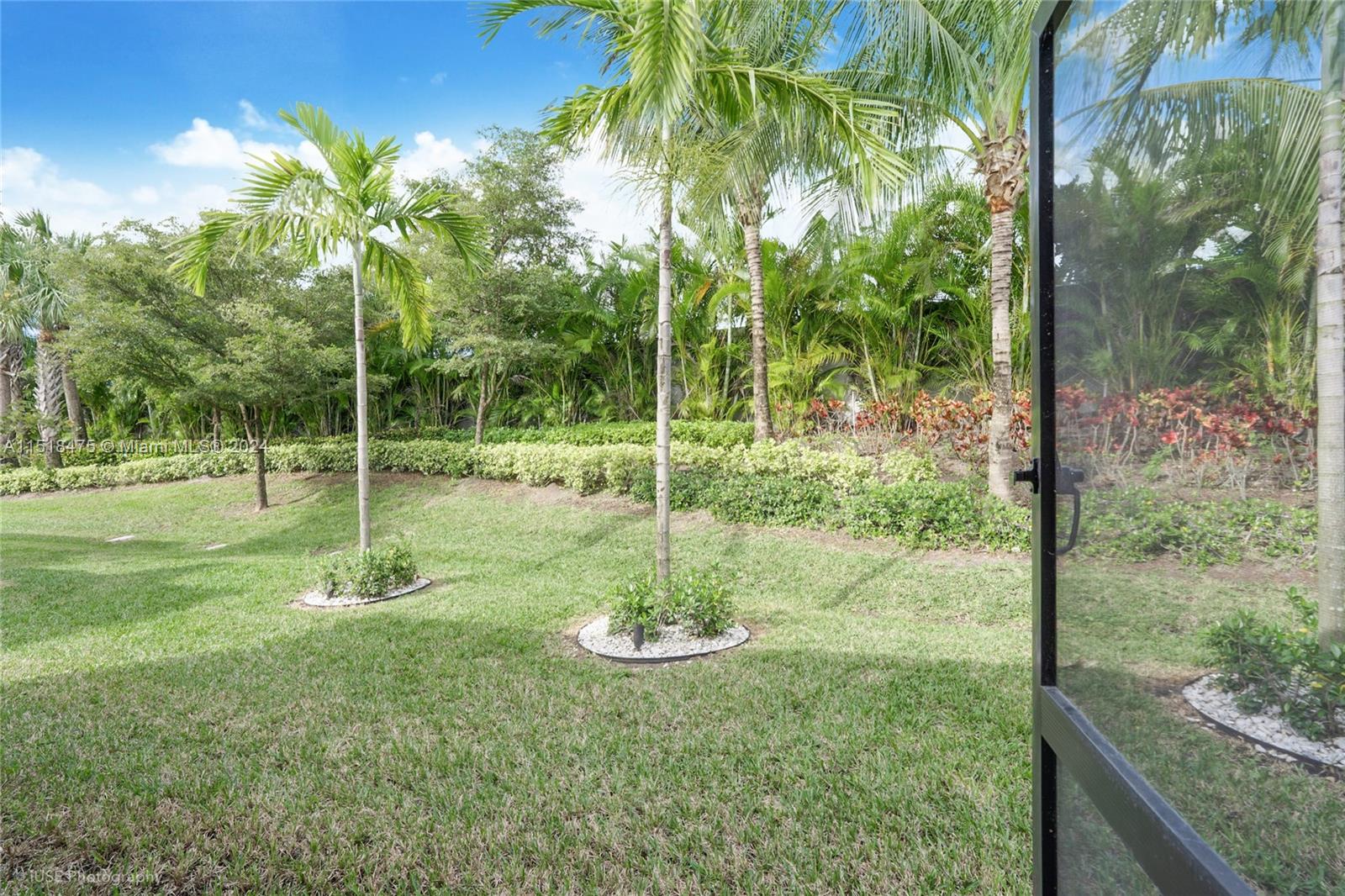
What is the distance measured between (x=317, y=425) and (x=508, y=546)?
11.4 metres

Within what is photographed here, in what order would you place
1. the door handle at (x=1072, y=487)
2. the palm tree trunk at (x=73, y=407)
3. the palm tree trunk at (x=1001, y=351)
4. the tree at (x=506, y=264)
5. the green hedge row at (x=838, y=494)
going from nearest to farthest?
the green hedge row at (x=838, y=494) → the door handle at (x=1072, y=487) → the palm tree trunk at (x=1001, y=351) → the tree at (x=506, y=264) → the palm tree trunk at (x=73, y=407)

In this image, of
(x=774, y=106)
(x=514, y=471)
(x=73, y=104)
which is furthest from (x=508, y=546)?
(x=73, y=104)

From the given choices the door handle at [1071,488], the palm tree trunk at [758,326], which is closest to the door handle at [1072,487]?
the door handle at [1071,488]

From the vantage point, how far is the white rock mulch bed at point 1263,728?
618 mm

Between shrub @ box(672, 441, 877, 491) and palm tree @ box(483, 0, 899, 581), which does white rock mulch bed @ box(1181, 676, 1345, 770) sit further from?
shrub @ box(672, 441, 877, 491)

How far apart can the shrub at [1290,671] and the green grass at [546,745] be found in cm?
4

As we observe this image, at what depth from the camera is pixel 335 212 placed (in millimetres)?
6039

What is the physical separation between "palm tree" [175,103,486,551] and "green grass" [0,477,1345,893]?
227cm

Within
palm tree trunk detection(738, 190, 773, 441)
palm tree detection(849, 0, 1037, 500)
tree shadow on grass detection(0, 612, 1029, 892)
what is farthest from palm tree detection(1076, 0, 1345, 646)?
palm tree trunk detection(738, 190, 773, 441)

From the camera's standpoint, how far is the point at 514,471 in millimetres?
11031

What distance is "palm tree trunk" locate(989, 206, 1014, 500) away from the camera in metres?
6.46

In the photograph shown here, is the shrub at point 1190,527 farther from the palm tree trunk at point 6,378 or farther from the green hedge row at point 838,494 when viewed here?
the palm tree trunk at point 6,378

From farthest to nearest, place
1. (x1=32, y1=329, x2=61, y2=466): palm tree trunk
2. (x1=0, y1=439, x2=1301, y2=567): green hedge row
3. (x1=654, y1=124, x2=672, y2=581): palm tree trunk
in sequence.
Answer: (x1=32, y1=329, x2=61, y2=466): palm tree trunk
(x1=654, y1=124, x2=672, y2=581): palm tree trunk
(x1=0, y1=439, x2=1301, y2=567): green hedge row

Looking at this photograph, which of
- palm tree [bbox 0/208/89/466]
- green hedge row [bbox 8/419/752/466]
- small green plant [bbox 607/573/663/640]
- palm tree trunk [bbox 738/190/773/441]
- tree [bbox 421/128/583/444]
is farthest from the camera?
palm tree [bbox 0/208/89/466]
